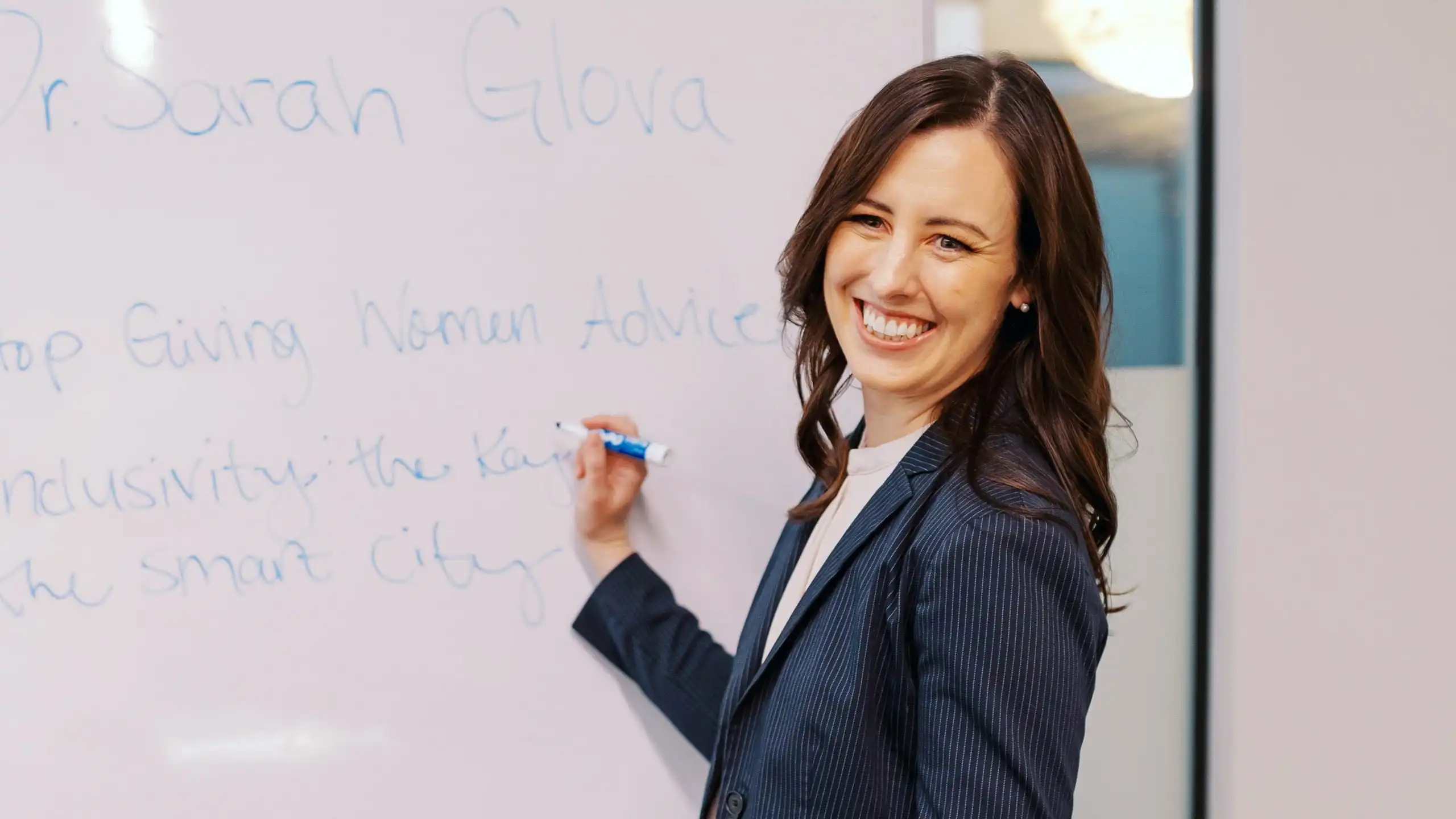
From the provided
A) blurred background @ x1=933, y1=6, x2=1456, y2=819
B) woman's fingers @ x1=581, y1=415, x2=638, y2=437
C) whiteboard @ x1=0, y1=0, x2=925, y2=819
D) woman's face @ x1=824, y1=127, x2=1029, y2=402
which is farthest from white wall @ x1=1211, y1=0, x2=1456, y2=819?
woman's fingers @ x1=581, y1=415, x2=638, y2=437

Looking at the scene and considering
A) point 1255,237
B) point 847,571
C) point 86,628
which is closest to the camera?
point 847,571

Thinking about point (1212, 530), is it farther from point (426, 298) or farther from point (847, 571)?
point (426, 298)

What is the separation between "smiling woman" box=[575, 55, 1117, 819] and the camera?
623mm

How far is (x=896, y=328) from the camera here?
74 centimetres

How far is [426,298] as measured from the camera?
2.95ft

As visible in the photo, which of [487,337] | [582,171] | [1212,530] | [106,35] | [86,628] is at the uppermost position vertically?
[106,35]

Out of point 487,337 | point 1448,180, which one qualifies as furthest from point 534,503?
point 1448,180

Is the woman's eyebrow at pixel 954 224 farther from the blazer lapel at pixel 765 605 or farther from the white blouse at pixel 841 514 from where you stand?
the blazer lapel at pixel 765 605

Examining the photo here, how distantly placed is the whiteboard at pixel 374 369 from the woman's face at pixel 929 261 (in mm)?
236

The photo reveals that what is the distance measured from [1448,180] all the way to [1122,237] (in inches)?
14.5

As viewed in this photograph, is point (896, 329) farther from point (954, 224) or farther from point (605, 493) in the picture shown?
point (605, 493)

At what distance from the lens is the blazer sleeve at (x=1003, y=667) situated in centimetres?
61

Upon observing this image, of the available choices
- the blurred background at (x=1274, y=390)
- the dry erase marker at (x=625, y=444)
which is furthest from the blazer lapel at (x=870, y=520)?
the blurred background at (x=1274, y=390)

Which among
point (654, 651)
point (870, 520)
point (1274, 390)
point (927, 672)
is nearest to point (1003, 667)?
point (927, 672)
